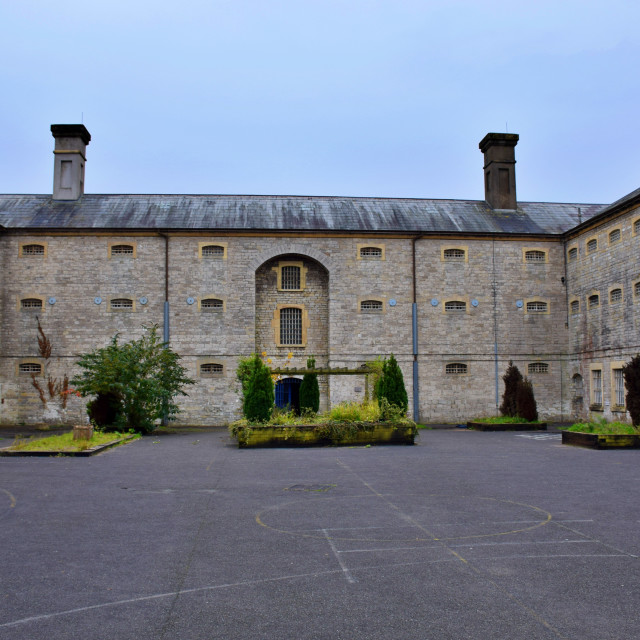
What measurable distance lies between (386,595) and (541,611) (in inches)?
42.9

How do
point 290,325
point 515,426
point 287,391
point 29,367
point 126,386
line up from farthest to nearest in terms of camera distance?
point 287,391 < point 290,325 < point 29,367 < point 515,426 < point 126,386

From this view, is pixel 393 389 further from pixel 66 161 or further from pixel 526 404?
pixel 66 161

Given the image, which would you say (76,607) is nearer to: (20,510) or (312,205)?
(20,510)

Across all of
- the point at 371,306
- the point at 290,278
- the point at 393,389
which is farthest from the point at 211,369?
the point at 393,389

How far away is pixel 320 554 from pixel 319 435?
11.1 metres

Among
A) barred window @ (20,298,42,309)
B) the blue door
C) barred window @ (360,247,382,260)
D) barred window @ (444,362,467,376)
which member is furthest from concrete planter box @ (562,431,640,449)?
barred window @ (20,298,42,309)

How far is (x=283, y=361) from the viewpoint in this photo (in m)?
27.0

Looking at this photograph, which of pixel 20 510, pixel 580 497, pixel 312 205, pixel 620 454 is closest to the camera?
pixel 20 510

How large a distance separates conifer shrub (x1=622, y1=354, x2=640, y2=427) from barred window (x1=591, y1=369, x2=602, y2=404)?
6.88 m

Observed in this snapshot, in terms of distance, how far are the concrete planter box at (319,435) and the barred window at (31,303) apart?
44.5ft

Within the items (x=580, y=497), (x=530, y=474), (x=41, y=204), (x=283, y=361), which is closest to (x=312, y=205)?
(x=283, y=361)

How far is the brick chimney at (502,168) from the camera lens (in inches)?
1170

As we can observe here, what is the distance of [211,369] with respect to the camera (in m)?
26.2

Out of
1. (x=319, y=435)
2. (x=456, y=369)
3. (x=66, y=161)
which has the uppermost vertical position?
(x=66, y=161)
